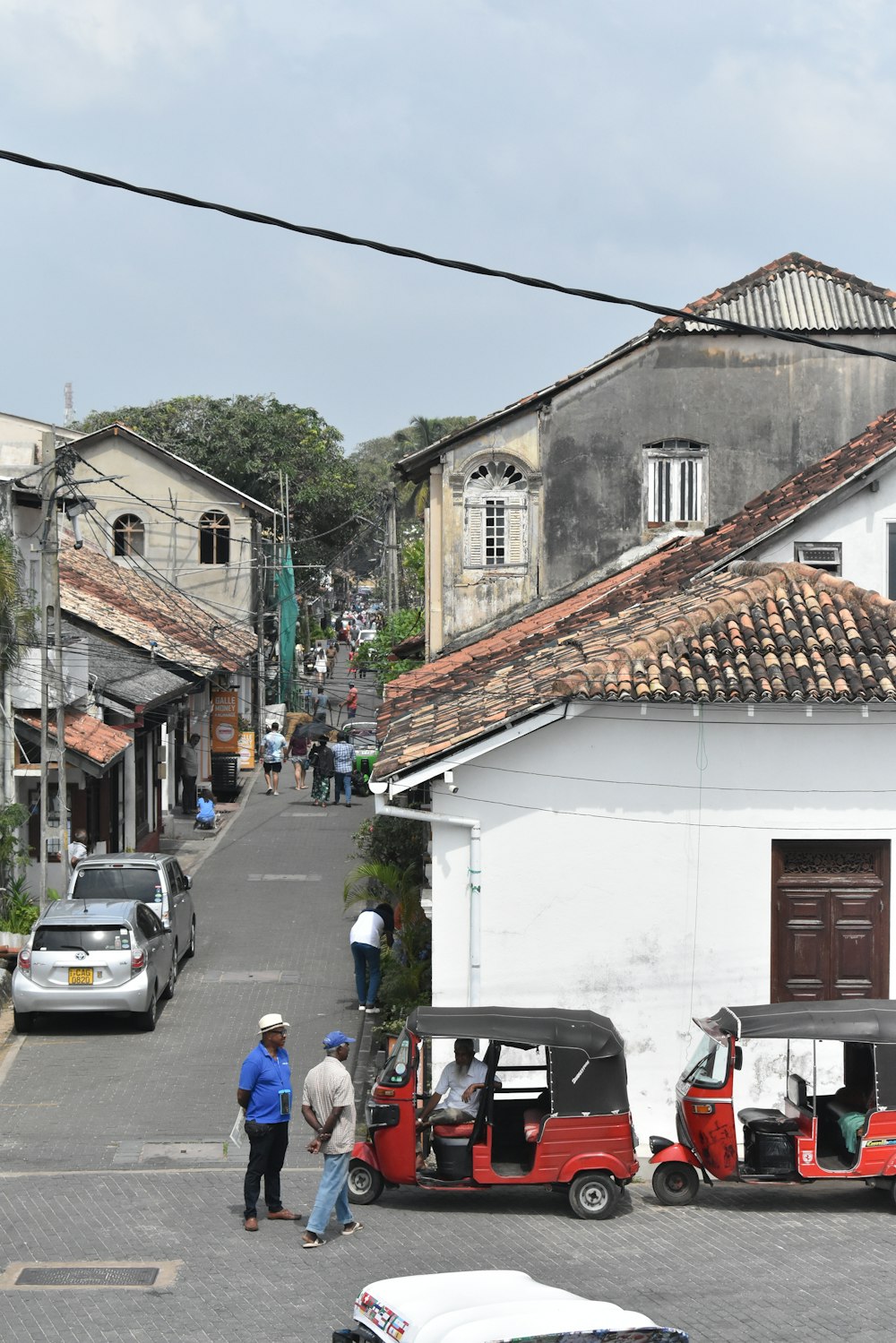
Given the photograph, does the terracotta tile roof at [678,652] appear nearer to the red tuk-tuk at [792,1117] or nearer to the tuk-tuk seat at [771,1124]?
the red tuk-tuk at [792,1117]

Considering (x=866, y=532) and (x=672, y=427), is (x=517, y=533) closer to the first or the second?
(x=672, y=427)

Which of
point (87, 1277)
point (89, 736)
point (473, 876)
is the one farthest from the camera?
point (89, 736)

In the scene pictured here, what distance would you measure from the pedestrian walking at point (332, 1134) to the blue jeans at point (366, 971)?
8.10 m

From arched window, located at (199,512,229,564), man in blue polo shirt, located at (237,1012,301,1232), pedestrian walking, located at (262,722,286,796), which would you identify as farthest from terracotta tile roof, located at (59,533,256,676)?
man in blue polo shirt, located at (237,1012,301,1232)

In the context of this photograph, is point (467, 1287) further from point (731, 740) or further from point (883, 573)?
point (883, 573)

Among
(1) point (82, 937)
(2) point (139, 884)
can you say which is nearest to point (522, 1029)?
(1) point (82, 937)

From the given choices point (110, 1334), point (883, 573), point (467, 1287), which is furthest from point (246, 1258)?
point (883, 573)

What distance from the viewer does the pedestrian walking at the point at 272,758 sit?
43.8 meters

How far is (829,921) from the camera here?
53.6ft

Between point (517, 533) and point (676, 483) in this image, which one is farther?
point (517, 533)

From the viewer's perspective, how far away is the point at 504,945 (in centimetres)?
1611

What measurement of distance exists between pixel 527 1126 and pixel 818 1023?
8.25ft

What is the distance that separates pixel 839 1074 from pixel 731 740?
10.9 ft

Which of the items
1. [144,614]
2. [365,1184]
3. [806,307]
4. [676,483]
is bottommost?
[365,1184]
